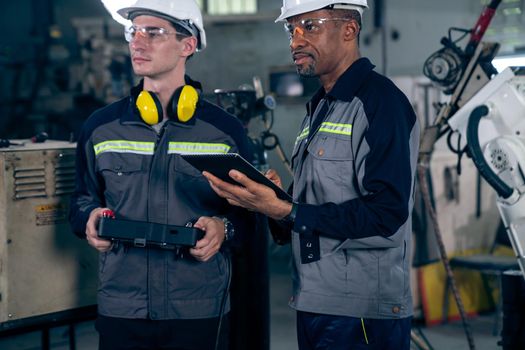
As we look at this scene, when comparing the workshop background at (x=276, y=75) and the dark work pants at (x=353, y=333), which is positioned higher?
the workshop background at (x=276, y=75)

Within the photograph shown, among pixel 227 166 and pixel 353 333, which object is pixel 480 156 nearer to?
pixel 353 333

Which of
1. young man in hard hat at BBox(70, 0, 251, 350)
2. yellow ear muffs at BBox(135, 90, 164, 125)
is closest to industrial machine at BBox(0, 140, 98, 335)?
young man in hard hat at BBox(70, 0, 251, 350)

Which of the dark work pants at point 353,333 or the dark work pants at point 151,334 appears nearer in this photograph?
the dark work pants at point 353,333

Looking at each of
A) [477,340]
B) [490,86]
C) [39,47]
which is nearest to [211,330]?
[490,86]

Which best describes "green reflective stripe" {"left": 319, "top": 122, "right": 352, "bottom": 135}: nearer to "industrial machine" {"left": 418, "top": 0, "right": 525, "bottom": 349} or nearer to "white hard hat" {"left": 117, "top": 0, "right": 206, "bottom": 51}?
"white hard hat" {"left": 117, "top": 0, "right": 206, "bottom": 51}

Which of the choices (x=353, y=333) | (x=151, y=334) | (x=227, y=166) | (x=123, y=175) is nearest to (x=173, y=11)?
(x=123, y=175)

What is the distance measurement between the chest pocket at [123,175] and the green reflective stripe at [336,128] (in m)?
0.54

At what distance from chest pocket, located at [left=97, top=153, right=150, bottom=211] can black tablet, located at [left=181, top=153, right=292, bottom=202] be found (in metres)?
0.31

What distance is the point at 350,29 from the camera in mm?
1941

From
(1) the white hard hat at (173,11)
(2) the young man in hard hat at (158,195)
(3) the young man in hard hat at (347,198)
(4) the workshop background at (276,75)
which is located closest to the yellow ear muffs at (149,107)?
(2) the young man in hard hat at (158,195)

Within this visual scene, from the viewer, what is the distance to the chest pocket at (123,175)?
2.08 m

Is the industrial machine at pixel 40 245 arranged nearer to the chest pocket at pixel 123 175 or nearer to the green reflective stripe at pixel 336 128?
the chest pocket at pixel 123 175

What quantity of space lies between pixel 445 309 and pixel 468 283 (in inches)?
10.6

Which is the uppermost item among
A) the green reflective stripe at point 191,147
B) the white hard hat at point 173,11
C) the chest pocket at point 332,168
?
the white hard hat at point 173,11
